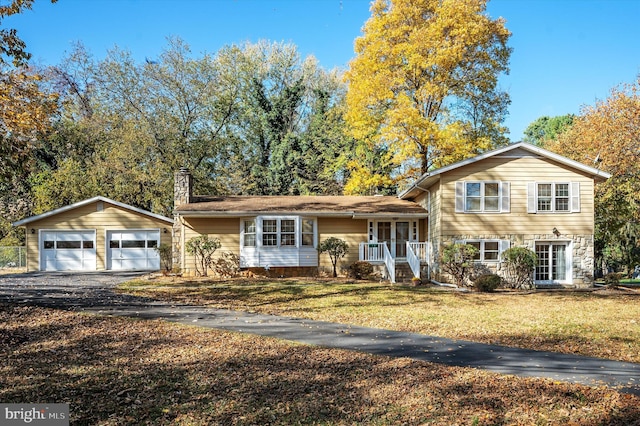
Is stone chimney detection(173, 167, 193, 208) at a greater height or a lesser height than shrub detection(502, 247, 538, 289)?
greater

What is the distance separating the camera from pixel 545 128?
47750mm

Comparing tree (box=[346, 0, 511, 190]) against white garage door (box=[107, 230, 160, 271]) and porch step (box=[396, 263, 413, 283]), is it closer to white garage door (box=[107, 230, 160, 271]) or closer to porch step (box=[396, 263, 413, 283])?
porch step (box=[396, 263, 413, 283])

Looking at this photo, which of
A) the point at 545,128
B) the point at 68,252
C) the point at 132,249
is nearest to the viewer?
the point at 68,252

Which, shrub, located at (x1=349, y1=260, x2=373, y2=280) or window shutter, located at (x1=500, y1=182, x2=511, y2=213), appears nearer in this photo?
window shutter, located at (x1=500, y1=182, x2=511, y2=213)

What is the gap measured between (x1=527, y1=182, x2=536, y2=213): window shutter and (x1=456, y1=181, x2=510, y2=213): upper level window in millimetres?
796

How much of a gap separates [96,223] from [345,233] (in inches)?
477

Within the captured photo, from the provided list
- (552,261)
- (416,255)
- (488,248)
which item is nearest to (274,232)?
(416,255)

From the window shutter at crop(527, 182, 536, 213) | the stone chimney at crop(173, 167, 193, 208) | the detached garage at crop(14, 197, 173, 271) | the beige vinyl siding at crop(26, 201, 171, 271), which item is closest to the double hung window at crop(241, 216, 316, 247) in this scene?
the stone chimney at crop(173, 167, 193, 208)

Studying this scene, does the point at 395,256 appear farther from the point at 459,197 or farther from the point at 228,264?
the point at 228,264

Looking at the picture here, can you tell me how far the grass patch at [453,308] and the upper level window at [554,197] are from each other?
3.47 metres

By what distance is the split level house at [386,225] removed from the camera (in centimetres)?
1839

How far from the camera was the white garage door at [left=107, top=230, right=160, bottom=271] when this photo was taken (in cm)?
2288

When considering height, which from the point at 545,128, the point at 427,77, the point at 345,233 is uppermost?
the point at 545,128

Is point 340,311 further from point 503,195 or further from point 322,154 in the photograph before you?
point 322,154
